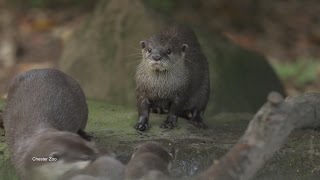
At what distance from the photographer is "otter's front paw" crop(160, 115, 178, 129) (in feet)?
18.5

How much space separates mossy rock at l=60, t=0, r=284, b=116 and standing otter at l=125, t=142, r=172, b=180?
3.52 m

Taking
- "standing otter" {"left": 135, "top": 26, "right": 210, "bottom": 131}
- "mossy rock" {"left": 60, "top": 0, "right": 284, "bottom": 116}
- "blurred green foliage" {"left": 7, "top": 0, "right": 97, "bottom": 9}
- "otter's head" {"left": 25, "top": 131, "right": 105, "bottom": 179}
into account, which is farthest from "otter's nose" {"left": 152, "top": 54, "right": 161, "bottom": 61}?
"blurred green foliage" {"left": 7, "top": 0, "right": 97, "bottom": 9}

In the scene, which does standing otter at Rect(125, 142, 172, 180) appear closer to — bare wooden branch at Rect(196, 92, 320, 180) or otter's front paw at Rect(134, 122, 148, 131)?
bare wooden branch at Rect(196, 92, 320, 180)

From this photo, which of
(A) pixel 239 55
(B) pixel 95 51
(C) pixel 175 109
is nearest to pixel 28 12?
(B) pixel 95 51

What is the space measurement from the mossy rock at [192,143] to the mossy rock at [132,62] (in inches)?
50.3

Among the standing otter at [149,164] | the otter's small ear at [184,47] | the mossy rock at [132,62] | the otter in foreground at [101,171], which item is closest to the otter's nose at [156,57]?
the otter's small ear at [184,47]

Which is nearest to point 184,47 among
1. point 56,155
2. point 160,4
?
point 160,4

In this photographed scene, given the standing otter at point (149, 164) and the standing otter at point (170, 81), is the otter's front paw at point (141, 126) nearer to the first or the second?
the standing otter at point (170, 81)

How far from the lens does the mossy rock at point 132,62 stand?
7371mm

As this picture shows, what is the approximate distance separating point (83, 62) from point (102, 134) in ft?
8.41

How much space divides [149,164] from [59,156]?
1.27ft

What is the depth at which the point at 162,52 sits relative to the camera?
5.82 metres

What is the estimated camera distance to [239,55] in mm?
7668

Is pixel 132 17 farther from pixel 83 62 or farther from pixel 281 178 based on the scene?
pixel 281 178
